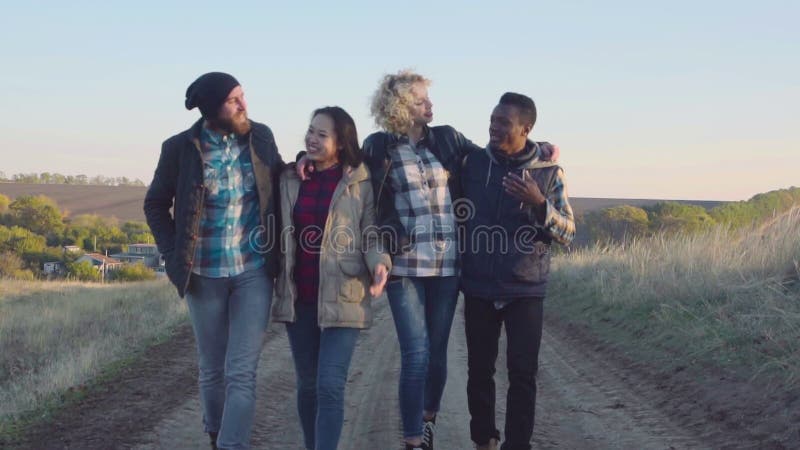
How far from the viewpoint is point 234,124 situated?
4.73m

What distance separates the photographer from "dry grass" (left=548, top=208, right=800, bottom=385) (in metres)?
7.60

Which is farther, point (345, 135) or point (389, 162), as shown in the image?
point (389, 162)

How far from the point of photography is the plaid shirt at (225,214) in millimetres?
4695

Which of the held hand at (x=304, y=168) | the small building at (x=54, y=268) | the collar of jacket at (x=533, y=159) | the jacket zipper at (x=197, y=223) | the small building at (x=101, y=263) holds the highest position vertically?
the collar of jacket at (x=533, y=159)

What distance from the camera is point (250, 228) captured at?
4.79 metres

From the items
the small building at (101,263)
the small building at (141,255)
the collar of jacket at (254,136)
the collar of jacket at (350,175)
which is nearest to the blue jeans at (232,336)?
the collar of jacket at (350,175)

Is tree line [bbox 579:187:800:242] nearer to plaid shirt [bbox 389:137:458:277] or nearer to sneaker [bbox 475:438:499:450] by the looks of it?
sneaker [bbox 475:438:499:450]

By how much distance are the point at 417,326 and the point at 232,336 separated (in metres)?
1.08

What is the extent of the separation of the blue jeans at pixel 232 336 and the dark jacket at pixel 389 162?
0.75 m

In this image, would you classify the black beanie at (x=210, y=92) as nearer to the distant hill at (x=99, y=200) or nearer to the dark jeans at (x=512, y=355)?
the dark jeans at (x=512, y=355)

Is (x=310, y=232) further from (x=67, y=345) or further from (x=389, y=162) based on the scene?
(x=67, y=345)

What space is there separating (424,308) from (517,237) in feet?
2.30

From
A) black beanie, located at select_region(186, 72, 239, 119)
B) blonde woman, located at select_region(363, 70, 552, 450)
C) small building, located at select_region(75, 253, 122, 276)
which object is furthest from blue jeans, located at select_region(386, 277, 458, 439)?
small building, located at select_region(75, 253, 122, 276)

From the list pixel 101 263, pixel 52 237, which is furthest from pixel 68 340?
pixel 52 237
